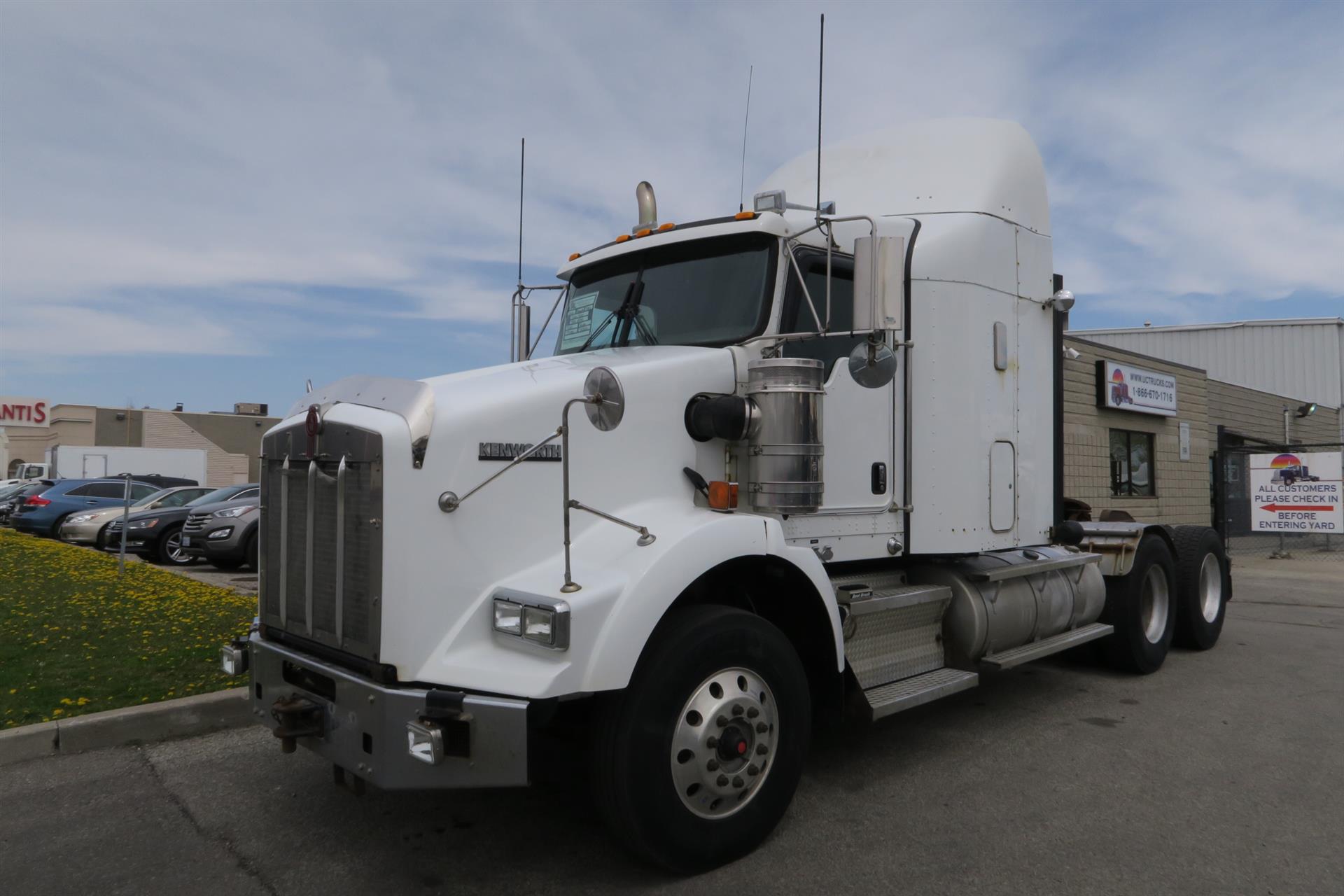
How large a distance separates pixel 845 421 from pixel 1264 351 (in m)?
30.3

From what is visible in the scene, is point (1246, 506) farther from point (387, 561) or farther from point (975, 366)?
point (387, 561)

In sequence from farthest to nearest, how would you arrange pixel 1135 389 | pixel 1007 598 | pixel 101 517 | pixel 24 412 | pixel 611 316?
pixel 24 412
pixel 101 517
pixel 1135 389
pixel 1007 598
pixel 611 316

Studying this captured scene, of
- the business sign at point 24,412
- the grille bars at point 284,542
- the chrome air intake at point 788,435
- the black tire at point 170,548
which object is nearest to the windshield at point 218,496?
the black tire at point 170,548

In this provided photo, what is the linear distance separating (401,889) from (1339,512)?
19025 mm

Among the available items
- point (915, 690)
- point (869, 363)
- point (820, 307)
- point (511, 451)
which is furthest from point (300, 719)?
point (820, 307)

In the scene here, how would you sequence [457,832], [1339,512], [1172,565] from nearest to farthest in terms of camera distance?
[457,832], [1172,565], [1339,512]

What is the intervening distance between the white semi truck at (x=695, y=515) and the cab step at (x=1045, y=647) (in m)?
0.03

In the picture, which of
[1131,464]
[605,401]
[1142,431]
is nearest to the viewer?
[605,401]

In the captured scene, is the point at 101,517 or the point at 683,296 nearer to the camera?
the point at 683,296

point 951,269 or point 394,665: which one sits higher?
point 951,269

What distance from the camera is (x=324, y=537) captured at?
12.5 ft

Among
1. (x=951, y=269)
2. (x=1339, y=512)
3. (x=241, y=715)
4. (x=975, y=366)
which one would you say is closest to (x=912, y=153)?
(x=951, y=269)

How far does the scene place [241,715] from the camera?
5.64m

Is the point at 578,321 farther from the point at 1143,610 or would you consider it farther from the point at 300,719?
the point at 1143,610
